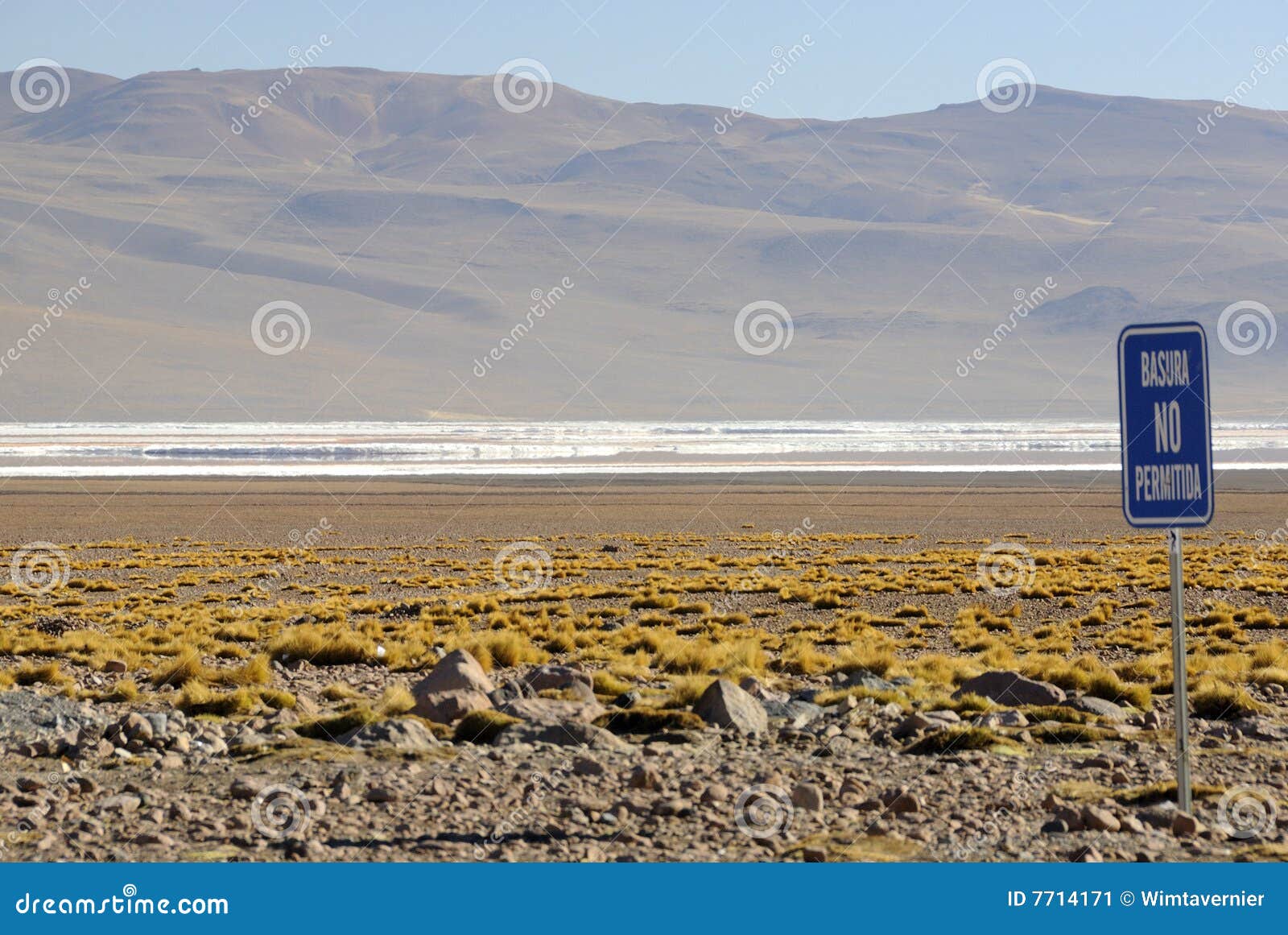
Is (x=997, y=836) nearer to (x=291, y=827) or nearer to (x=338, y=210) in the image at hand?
(x=291, y=827)

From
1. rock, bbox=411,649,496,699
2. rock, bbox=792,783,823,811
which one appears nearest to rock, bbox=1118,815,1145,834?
rock, bbox=792,783,823,811

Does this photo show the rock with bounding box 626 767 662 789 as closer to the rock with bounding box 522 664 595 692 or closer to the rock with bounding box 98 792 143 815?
the rock with bounding box 98 792 143 815

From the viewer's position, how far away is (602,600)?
720 inches

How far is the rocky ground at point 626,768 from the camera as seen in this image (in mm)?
6023

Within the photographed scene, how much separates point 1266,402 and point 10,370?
113m

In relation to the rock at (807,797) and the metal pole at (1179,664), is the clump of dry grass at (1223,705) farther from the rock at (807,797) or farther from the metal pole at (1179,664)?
the rock at (807,797)

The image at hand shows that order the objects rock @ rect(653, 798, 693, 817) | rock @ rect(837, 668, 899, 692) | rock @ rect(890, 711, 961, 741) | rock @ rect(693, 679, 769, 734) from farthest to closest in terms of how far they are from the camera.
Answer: rock @ rect(837, 668, 899, 692), rock @ rect(693, 679, 769, 734), rock @ rect(890, 711, 961, 741), rock @ rect(653, 798, 693, 817)

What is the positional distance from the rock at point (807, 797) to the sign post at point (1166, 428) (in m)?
1.87

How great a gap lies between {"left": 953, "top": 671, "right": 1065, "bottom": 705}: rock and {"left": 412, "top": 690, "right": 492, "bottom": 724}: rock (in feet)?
11.3

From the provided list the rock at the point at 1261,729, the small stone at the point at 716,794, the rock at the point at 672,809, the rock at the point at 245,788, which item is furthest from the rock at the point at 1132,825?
the rock at the point at 245,788

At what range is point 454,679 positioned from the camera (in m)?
9.50

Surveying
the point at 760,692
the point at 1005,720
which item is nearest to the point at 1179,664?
the point at 1005,720

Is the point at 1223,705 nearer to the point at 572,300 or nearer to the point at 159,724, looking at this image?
the point at 159,724

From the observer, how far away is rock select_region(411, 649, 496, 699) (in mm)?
9453
